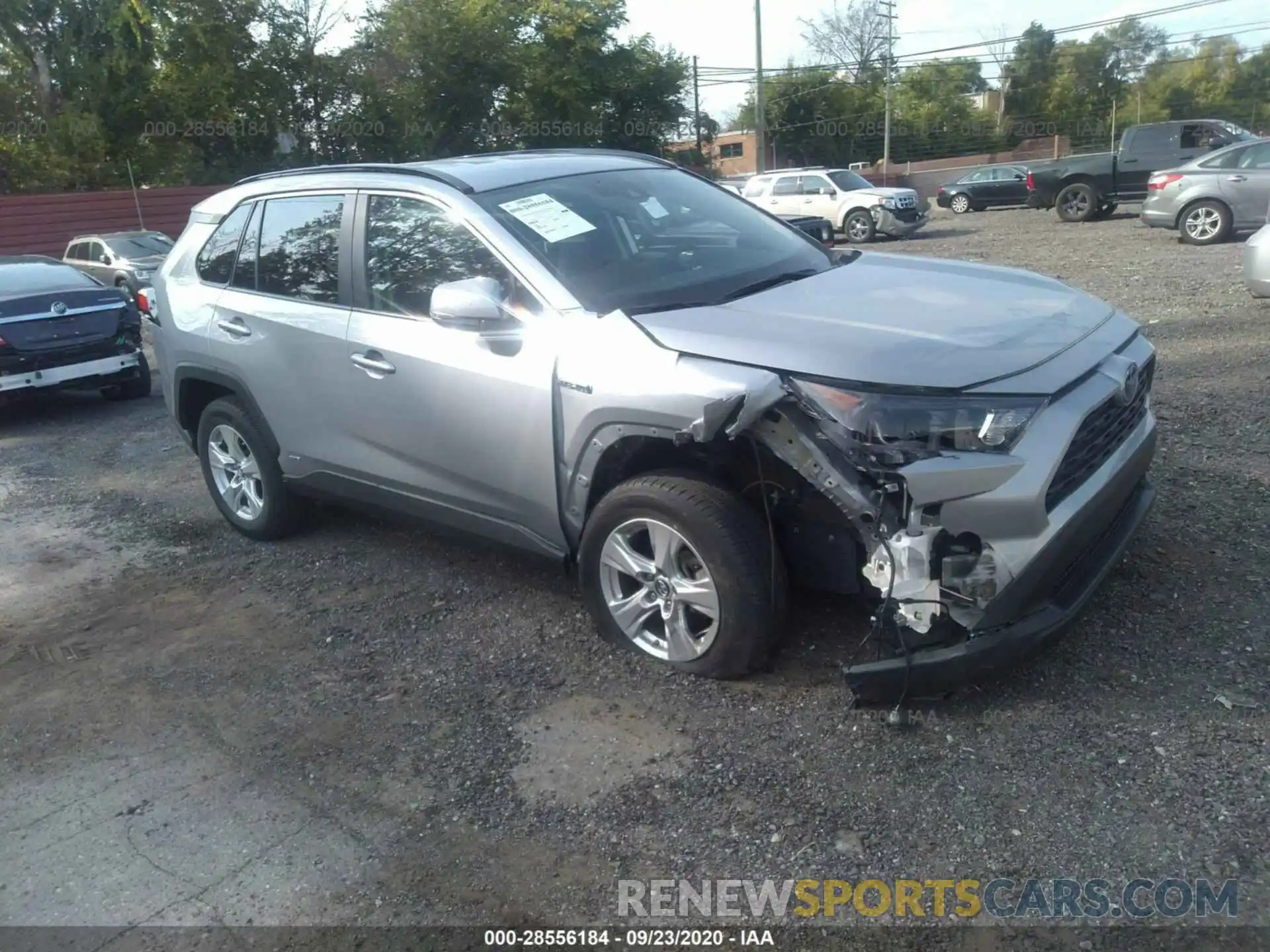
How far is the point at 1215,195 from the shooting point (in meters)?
14.8

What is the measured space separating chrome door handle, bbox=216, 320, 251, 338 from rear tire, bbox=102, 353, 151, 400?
221 inches

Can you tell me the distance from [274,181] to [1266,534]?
4.84 metres

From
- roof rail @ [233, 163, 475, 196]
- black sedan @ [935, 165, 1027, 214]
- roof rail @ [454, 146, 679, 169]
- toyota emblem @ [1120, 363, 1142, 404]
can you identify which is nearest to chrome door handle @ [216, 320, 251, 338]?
roof rail @ [233, 163, 475, 196]

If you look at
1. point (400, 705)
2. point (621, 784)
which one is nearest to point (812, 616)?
point (621, 784)

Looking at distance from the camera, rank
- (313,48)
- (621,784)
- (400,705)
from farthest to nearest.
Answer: (313,48)
(400,705)
(621,784)

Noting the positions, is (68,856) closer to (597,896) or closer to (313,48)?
(597,896)

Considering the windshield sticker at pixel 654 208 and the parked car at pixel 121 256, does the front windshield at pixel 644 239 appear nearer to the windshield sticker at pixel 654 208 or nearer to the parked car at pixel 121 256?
the windshield sticker at pixel 654 208

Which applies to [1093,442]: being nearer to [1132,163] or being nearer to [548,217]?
[548,217]

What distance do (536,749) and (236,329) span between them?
285 centimetres

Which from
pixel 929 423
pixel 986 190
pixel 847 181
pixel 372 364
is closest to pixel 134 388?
pixel 372 364

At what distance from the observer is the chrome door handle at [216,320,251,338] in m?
5.21

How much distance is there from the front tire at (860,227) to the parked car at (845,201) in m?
0.01

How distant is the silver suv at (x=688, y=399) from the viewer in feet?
10.6

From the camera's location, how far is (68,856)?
3.28 meters
